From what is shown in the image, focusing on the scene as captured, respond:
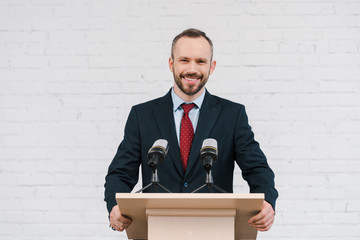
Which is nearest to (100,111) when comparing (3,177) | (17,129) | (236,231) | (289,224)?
(17,129)

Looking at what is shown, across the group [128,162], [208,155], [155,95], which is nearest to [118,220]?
[208,155]

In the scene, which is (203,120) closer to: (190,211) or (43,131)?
(190,211)

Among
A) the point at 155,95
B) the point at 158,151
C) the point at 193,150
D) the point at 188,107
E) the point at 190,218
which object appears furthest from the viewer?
the point at 155,95

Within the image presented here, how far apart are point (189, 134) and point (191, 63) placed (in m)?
0.28

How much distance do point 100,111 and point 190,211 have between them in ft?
5.34

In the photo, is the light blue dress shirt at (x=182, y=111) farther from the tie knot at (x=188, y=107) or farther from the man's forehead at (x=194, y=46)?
the man's forehead at (x=194, y=46)

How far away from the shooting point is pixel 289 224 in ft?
9.72

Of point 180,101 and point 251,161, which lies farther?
point 180,101

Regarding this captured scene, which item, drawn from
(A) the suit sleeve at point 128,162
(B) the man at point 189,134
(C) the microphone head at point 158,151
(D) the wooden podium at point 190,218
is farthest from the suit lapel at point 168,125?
(D) the wooden podium at point 190,218

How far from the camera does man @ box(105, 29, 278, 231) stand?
2.00m

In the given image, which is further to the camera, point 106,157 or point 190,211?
point 106,157

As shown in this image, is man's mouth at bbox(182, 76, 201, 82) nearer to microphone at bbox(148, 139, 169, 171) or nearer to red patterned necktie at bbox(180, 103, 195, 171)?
red patterned necktie at bbox(180, 103, 195, 171)

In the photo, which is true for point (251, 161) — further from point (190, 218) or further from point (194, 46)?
point (190, 218)

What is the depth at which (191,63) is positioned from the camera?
202 centimetres
